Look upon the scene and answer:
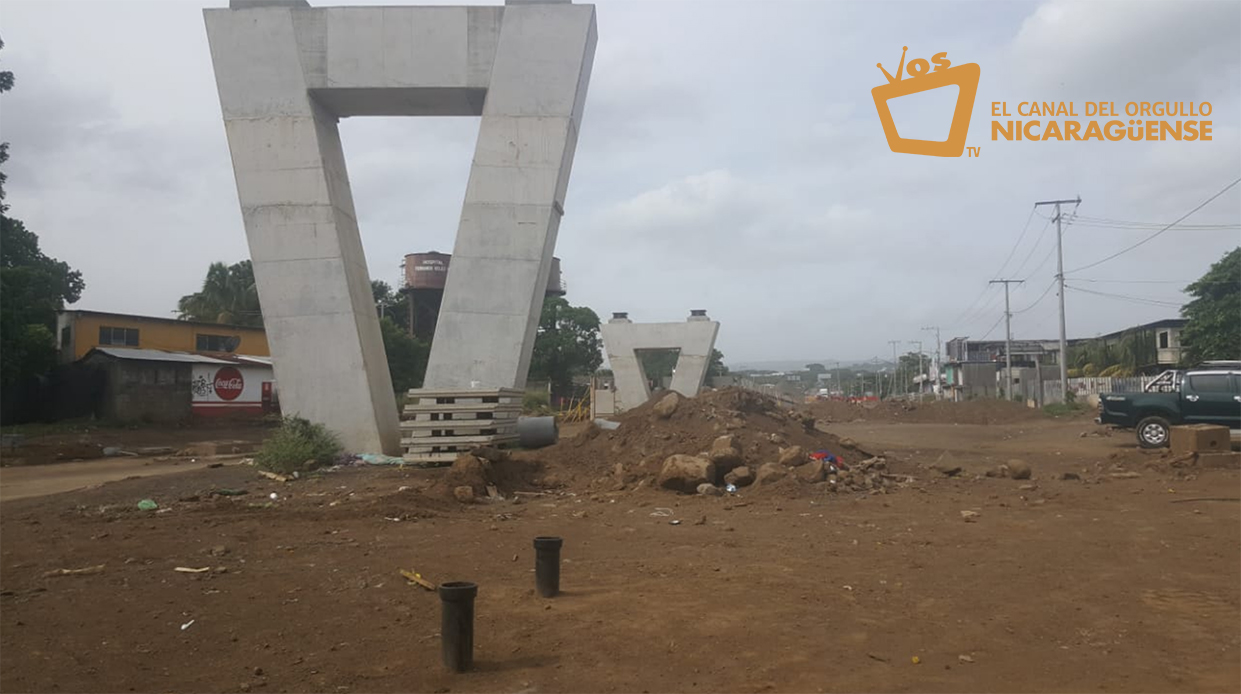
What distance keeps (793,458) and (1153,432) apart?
34.4 ft

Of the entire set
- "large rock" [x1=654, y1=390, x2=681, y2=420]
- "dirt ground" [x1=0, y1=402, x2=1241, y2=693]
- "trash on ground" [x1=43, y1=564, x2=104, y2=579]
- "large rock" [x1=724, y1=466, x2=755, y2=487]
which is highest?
"large rock" [x1=654, y1=390, x2=681, y2=420]

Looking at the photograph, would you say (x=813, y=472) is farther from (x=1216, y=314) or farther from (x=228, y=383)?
(x=1216, y=314)

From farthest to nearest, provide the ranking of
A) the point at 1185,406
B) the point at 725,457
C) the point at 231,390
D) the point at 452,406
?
the point at 231,390 < the point at 1185,406 < the point at 452,406 < the point at 725,457

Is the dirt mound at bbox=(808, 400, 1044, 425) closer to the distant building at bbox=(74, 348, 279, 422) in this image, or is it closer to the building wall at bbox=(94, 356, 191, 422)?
the distant building at bbox=(74, 348, 279, 422)

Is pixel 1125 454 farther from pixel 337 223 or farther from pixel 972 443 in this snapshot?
pixel 337 223

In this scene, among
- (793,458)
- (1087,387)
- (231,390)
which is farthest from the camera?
(1087,387)

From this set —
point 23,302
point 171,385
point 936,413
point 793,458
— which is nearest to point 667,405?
point 793,458

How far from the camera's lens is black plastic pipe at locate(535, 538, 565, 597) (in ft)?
19.3

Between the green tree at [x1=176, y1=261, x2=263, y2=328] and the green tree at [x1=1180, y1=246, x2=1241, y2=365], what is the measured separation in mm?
44269

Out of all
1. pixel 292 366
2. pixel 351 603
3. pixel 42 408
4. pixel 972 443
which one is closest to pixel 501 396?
pixel 292 366

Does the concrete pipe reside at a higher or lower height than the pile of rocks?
higher

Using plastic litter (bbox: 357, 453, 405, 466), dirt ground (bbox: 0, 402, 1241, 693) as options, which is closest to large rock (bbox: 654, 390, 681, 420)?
dirt ground (bbox: 0, 402, 1241, 693)

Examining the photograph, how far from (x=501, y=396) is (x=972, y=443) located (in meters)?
14.4

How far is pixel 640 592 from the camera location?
19.8 ft
